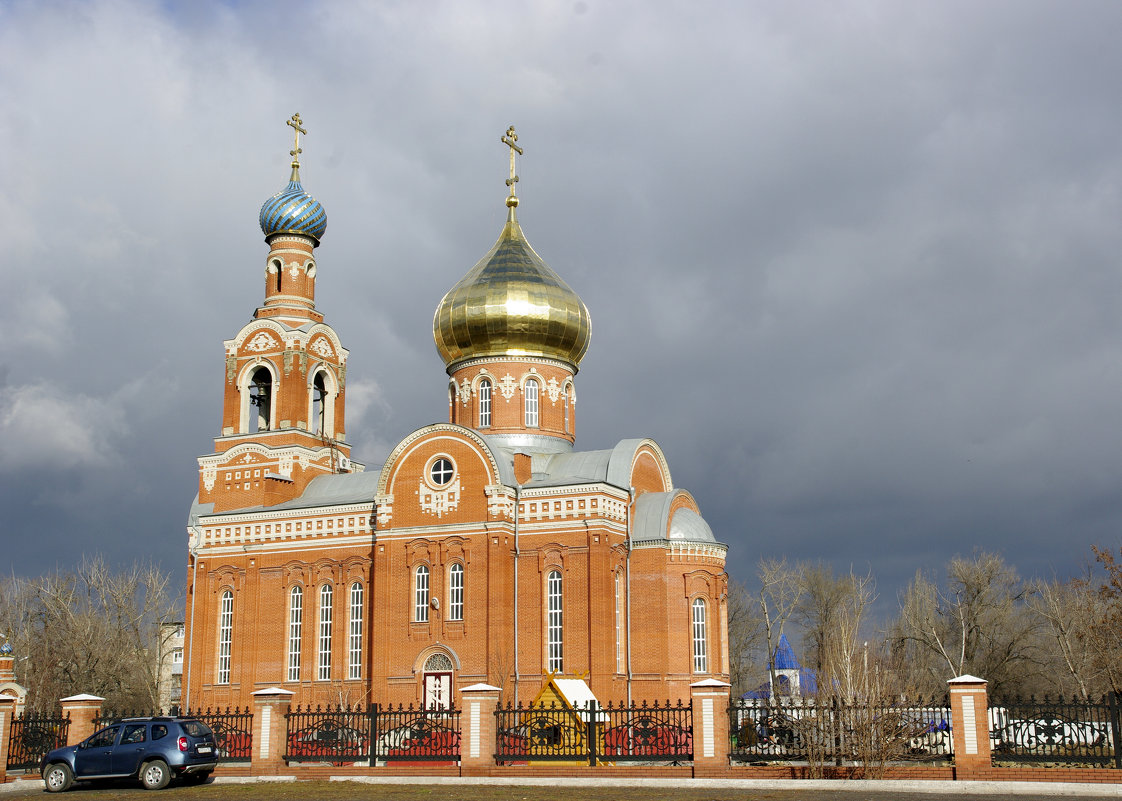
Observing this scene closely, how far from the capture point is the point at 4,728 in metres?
21.7

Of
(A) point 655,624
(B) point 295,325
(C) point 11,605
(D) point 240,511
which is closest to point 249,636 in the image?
(D) point 240,511

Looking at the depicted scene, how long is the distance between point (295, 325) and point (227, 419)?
3514mm

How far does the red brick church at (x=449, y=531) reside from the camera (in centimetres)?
2959

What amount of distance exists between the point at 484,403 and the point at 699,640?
30.4 feet

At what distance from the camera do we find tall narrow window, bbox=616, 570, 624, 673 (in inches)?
1153

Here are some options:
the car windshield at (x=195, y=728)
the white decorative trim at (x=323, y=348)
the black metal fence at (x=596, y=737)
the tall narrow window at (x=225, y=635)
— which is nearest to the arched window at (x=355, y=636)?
the tall narrow window at (x=225, y=635)

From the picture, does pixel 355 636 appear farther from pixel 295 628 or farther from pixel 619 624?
pixel 619 624

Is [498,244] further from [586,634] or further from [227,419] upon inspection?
[586,634]

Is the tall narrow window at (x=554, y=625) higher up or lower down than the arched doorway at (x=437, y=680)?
higher up

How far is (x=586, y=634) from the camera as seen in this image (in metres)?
28.9

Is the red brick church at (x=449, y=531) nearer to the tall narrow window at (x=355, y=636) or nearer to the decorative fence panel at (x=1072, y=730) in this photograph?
the tall narrow window at (x=355, y=636)

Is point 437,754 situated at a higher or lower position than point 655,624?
lower

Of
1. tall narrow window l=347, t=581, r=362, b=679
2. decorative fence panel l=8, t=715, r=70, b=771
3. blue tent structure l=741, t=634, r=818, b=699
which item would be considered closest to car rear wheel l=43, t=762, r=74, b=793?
decorative fence panel l=8, t=715, r=70, b=771

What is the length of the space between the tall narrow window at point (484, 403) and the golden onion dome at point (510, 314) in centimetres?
85
